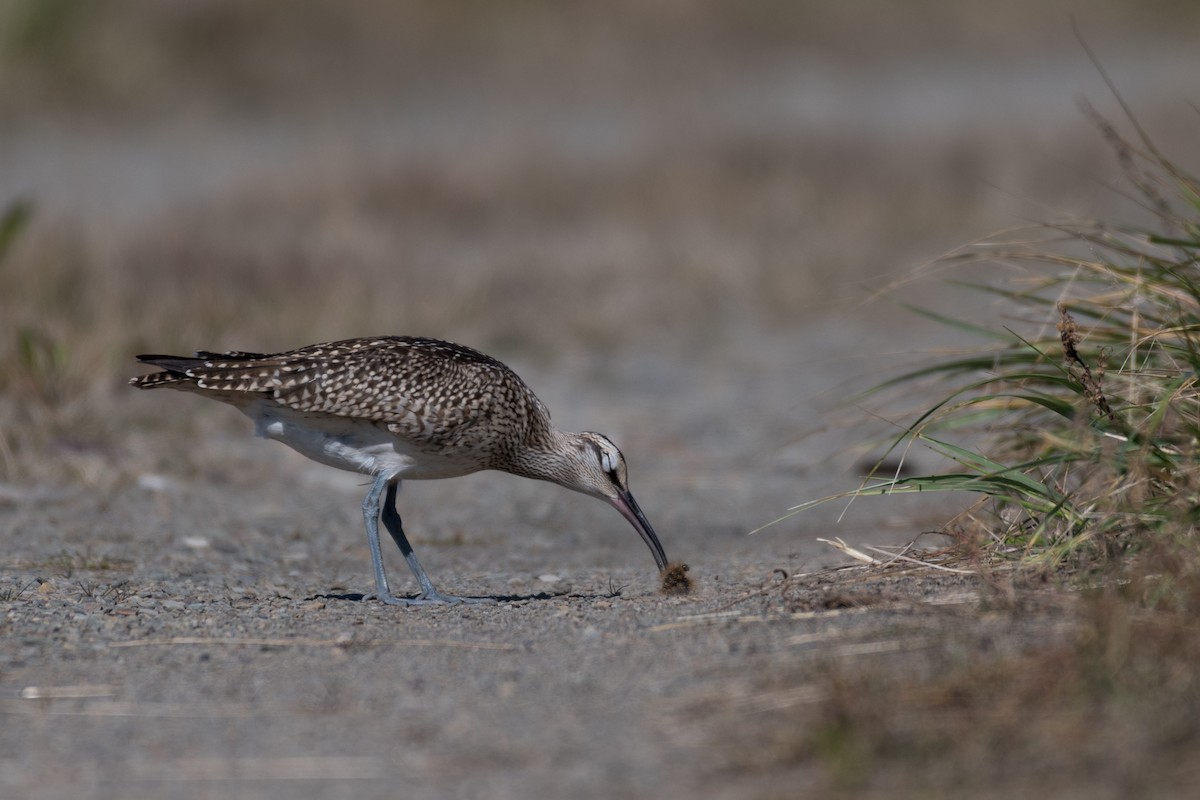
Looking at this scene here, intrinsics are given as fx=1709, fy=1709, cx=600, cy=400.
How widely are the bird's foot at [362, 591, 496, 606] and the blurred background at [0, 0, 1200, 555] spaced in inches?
63.6

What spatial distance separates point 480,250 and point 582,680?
10207 millimetres

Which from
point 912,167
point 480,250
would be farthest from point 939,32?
point 480,250

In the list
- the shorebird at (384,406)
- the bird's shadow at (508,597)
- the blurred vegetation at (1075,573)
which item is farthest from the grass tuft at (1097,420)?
the shorebird at (384,406)

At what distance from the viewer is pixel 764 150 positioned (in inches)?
700

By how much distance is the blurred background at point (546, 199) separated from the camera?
10.0 m

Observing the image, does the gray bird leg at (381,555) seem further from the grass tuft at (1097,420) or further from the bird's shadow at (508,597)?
the grass tuft at (1097,420)

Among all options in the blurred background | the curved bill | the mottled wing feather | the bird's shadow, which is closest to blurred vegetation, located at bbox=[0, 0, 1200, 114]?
the blurred background

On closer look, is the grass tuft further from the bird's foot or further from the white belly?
the white belly

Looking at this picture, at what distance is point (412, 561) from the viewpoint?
6.89m

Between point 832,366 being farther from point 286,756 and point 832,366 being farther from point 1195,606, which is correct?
point 286,756

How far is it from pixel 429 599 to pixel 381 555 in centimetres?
42

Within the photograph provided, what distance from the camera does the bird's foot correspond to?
21.4ft

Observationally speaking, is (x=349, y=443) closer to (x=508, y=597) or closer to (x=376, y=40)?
(x=508, y=597)

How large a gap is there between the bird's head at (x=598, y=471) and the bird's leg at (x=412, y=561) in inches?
28.2
